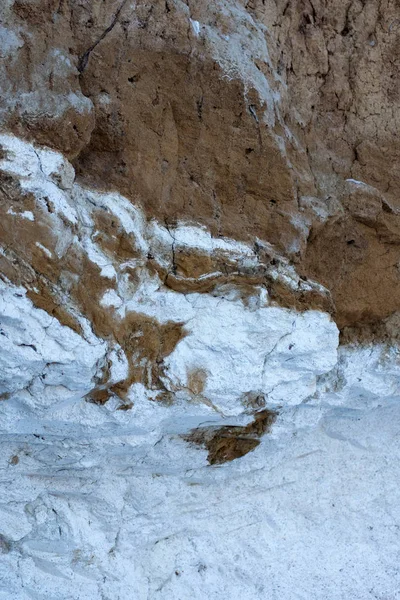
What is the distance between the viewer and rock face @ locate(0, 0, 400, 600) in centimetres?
162

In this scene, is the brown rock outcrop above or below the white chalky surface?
above

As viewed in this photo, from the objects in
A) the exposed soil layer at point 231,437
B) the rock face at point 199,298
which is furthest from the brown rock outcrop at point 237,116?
the exposed soil layer at point 231,437

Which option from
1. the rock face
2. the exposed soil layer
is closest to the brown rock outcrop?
the rock face

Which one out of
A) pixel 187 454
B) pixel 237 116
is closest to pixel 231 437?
pixel 187 454

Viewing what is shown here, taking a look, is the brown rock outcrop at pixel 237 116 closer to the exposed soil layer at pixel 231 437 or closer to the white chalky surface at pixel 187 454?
the white chalky surface at pixel 187 454

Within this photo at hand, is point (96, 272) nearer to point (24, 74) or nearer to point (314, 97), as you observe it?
point (24, 74)

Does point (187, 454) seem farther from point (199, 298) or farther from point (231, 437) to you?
point (199, 298)

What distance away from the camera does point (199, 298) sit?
1795mm

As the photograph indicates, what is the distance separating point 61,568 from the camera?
2.02 meters

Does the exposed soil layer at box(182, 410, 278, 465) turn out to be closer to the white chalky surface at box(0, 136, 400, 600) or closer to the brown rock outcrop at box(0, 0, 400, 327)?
the white chalky surface at box(0, 136, 400, 600)

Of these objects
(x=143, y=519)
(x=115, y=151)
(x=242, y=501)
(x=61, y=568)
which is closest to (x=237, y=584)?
(x=242, y=501)

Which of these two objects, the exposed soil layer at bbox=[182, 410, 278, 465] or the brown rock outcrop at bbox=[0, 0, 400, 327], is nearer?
the brown rock outcrop at bbox=[0, 0, 400, 327]

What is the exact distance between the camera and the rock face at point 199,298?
1.62m

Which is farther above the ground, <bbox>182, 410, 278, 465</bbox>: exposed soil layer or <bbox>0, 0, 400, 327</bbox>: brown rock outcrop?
<bbox>0, 0, 400, 327</bbox>: brown rock outcrop
